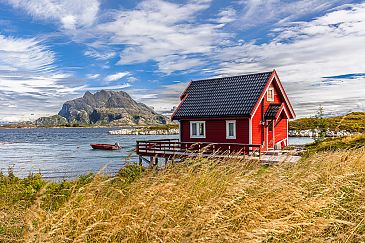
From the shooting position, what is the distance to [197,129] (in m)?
26.5

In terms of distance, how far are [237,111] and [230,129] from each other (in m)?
1.41

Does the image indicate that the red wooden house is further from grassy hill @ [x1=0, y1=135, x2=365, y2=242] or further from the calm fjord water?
grassy hill @ [x1=0, y1=135, x2=365, y2=242]

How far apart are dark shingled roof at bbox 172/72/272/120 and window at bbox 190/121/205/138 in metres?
0.60

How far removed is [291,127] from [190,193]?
A: 77.0 metres

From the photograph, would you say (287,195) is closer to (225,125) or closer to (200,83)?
(225,125)

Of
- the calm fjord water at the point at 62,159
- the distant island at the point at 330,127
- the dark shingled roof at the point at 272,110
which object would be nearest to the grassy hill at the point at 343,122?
the distant island at the point at 330,127

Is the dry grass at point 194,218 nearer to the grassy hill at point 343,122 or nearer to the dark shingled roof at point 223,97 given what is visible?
the dark shingled roof at point 223,97

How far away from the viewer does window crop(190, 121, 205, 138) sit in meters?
26.2

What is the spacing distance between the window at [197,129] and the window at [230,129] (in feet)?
6.73

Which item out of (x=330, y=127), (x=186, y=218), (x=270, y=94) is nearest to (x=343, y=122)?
(x=330, y=127)

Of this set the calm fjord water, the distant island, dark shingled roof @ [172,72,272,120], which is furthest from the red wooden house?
the distant island

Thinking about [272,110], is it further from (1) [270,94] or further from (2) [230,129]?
(2) [230,129]

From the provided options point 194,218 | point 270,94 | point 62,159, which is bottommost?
point 62,159

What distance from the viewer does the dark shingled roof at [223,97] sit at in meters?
24.7
